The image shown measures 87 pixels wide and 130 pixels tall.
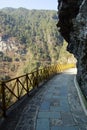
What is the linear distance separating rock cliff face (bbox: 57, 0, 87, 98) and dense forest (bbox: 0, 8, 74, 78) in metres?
99.6

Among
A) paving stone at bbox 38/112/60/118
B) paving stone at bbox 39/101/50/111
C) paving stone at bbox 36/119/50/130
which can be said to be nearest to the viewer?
paving stone at bbox 36/119/50/130

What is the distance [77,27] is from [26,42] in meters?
133

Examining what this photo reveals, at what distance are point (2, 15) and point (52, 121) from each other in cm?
16760

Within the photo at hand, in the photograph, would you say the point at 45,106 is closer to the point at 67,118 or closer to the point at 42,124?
the point at 67,118

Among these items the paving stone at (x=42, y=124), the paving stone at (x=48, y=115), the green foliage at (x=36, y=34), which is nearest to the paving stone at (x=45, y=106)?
the paving stone at (x=48, y=115)

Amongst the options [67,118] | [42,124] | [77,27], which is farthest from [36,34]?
[42,124]

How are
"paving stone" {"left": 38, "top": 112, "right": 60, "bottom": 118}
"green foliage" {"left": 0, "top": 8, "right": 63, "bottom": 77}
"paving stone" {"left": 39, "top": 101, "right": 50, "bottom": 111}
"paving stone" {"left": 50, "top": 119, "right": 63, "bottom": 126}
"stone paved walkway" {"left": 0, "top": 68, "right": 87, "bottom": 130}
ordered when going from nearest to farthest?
"stone paved walkway" {"left": 0, "top": 68, "right": 87, "bottom": 130} → "paving stone" {"left": 50, "top": 119, "right": 63, "bottom": 126} → "paving stone" {"left": 38, "top": 112, "right": 60, "bottom": 118} → "paving stone" {"left": 39, "top": 101, "right": 50, "bottom": 111} → "green foliage" {"left": 0, "top": 8, "right": 63, "bottom": 77}

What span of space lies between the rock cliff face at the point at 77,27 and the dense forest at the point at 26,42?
99584 millimetres

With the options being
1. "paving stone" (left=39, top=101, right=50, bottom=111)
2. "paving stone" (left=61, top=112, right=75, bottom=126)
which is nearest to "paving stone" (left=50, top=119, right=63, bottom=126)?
"paving stone" (left=61, top=112, right=75, bottom=126)

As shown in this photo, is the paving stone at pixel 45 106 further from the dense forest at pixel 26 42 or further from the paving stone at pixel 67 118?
the dense forest at pixel 26 42

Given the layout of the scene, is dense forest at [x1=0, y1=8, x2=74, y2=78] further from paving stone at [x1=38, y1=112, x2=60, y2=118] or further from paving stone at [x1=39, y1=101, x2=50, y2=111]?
paving stone at [x1=38, y1=112, x2=60, y2=118]

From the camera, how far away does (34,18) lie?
17950cm

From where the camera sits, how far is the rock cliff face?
11164mm

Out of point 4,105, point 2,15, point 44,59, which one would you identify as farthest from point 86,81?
point 2,15
